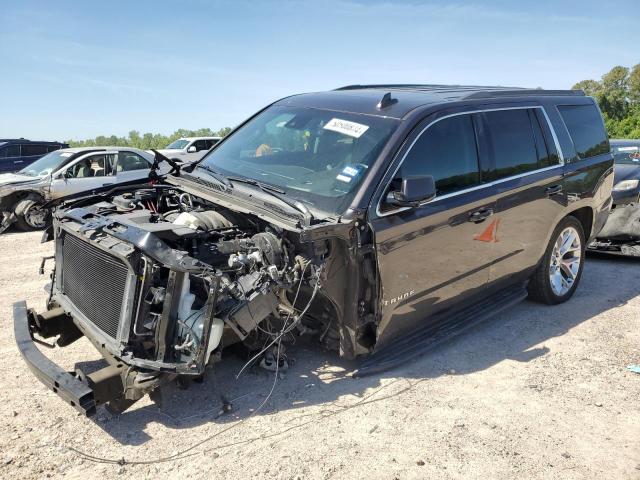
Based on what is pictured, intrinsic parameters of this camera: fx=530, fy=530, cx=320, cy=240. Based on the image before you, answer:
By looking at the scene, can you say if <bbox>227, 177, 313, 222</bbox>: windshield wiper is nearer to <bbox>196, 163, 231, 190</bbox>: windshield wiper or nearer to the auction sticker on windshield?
<bbox>196, 163, 231, 190</bbox>: windshield wiper

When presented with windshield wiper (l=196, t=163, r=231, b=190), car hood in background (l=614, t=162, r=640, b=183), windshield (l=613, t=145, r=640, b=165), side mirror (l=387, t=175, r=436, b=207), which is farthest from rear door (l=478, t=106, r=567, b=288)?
windshield (l=613, t=145, r=640, b=165)

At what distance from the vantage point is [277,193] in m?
3.81

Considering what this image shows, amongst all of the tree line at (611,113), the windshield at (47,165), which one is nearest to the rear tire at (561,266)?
the windshield at (47,165)

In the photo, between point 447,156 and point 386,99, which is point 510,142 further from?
point 386,99

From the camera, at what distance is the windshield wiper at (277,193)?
3.46m

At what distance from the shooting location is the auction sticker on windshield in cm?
405

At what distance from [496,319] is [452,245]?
1549 mm

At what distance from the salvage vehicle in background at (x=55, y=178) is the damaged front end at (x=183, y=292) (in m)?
6.61

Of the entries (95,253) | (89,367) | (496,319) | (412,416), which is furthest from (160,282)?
(496,319)

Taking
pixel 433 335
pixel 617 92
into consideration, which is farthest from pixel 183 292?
pixel 617 92

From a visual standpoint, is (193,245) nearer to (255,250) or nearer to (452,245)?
(255,250)

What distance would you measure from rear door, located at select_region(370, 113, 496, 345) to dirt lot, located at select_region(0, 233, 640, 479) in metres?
0.54

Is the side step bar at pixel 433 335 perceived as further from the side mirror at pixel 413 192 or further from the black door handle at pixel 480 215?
the side mirror at pixel 413 192

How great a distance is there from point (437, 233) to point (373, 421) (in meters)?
1.44
